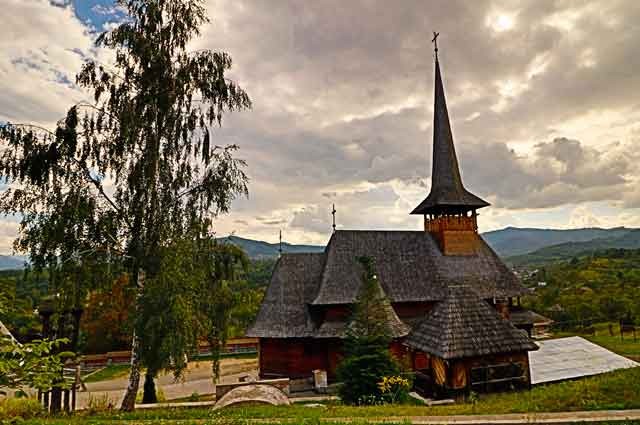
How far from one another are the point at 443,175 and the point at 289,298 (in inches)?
356

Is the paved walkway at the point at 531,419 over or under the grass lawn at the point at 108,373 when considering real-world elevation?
over

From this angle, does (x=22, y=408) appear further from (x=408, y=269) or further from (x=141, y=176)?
(x=408, y=269)

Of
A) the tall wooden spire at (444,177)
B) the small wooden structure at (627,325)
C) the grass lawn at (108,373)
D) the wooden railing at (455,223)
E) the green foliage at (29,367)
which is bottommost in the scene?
the grass lawn at (108,373)

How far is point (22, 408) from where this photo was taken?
730 cm

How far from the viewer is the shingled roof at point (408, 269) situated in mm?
15016

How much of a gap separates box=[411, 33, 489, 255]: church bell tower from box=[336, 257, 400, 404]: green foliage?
8280 mm

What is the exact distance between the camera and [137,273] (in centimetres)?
919

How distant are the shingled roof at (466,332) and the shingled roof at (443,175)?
6.84m

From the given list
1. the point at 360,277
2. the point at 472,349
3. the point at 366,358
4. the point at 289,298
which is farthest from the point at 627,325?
the point at 366,358

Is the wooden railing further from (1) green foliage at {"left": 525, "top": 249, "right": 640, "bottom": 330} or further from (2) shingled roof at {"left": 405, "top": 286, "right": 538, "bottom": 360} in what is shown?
(1) green foliage at {"left": 525, "top": 249, "right": 640, "bottom": 330}

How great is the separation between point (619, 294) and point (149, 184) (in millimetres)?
31905

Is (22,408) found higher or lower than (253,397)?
higher

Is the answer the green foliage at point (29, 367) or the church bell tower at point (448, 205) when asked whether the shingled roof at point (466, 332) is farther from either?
the green foliage at point (29, 367)


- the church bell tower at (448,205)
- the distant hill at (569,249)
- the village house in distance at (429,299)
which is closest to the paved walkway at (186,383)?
the village house in distance at (429,299)
